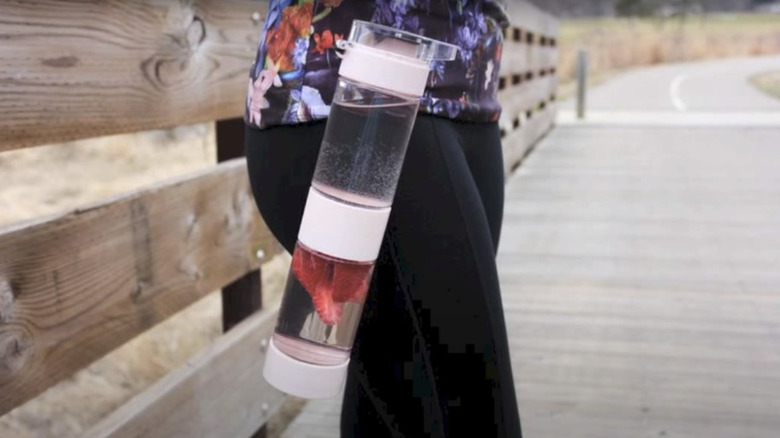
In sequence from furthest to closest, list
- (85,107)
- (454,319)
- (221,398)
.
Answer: (221,398) < (85,107) < (454,319)

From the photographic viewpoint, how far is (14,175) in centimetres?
729

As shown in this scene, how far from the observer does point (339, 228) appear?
3.84ft

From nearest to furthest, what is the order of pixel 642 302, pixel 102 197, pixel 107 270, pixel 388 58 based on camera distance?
pixel 388 58
pixel 107 270
pixel 102 197
pixel 642 302

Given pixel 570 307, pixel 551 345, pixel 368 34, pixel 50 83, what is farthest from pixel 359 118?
pixel 570 307

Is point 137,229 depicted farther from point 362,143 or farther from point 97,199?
point 362,143

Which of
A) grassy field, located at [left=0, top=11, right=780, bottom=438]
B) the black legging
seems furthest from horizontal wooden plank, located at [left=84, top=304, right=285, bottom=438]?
the black legging

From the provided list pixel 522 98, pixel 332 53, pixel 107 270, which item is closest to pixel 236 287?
pixel 107 270

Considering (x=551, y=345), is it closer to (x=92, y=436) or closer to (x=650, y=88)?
(x=92, y=436)

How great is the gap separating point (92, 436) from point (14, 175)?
5797 mm

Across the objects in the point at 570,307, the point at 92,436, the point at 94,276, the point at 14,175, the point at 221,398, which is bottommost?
the point at 14,175

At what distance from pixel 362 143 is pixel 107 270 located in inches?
35.0

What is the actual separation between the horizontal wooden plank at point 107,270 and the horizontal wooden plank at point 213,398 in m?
0.15

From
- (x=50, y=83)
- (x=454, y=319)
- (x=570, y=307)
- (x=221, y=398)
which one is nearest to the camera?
(x=454, y=319)

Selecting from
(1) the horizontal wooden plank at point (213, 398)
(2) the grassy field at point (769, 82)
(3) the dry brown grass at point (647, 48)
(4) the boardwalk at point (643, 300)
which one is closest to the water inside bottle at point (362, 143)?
(1) the horizontal wooden plank at point (213, 398)
